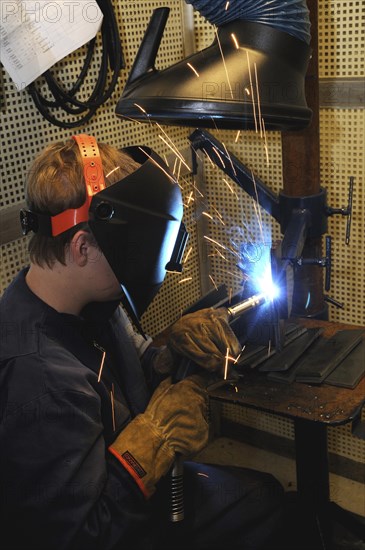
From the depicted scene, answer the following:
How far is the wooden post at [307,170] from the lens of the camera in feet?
7.23

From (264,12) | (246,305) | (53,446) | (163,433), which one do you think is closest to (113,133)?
(246,305)

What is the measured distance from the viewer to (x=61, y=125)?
2234 millimetres

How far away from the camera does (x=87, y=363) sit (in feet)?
5.95

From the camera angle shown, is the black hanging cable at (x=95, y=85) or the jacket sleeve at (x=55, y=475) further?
the black hanging cable at (x=95, y=85)

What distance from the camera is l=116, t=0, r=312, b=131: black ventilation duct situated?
1.52m

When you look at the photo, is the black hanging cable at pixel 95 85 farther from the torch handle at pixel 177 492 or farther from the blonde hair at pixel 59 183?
the torch handle at pixel 177 492

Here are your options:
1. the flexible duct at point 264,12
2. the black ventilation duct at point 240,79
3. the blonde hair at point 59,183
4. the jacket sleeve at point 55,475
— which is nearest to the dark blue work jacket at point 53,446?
the jacket sleeve at point 55,475

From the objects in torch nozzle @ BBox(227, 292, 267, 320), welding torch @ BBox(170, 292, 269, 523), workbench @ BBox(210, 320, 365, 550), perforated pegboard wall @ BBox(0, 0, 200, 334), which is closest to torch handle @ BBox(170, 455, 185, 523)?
welding torch @ BBox(170, 292, 269, 523)

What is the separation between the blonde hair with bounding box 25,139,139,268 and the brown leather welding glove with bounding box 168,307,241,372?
19.1 inches

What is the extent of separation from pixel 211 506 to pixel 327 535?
550 millimetres

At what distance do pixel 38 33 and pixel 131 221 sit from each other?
2.78ft

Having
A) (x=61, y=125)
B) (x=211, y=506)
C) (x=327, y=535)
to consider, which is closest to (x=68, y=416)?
(x=211, y=506)

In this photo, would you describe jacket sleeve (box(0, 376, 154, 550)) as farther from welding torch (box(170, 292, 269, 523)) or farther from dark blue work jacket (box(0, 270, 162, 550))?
welding torch (box(170, 292, 269, 523))

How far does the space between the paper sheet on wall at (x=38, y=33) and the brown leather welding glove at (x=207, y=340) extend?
92cm
